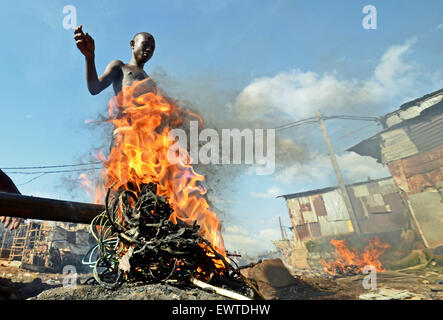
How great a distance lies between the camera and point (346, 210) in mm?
22703

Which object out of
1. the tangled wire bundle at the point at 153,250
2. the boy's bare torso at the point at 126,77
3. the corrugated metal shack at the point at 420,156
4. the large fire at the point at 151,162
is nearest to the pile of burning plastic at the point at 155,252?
the tangled wire bundle at the point at 153,250

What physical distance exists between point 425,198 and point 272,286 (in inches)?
566

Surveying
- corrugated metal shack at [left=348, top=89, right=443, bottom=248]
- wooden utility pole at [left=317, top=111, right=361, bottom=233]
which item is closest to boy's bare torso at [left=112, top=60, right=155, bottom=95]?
corrugated metal shack at [left=348, top=89, right=443, bottom=248]

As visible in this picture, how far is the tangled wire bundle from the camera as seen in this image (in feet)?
9.29

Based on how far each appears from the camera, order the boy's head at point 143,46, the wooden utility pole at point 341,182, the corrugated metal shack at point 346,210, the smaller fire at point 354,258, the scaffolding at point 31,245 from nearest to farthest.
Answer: the boy's head at point 143,46 < the smaller fire at point 354,258 < the corrugated metal shack at point 346,210 < the wooden utility pole at point 341,182 < the scaffolding at point 31,245

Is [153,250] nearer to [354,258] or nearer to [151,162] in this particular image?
[151,162]

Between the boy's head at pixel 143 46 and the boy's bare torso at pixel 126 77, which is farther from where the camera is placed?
the boy's head at pixel 143 46

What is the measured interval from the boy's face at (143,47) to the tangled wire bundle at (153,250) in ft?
11.8

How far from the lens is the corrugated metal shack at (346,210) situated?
20.2 meters

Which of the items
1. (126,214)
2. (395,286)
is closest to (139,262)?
(126,214)

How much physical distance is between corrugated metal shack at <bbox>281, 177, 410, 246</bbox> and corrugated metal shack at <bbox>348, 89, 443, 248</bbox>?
2.65m

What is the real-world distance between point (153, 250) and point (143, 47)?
474 centimetres

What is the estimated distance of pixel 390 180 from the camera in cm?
2136

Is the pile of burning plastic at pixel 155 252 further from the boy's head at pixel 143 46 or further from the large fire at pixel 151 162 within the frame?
the boy's head at pixel 143 46
